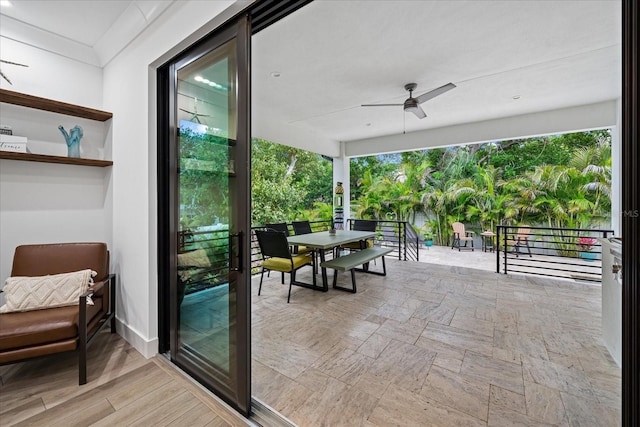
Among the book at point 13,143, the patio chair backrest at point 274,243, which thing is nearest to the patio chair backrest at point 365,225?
the patio chair backrest at point 274,243

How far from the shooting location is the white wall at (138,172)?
2109 millimetres

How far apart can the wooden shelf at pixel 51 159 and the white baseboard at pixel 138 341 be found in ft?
4.83

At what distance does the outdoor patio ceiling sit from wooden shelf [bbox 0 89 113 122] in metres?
1.61

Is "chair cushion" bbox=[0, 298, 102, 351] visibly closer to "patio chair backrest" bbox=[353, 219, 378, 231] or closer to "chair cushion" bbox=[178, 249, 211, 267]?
"chair cushion" bbox=[178, 249, 211, 267]

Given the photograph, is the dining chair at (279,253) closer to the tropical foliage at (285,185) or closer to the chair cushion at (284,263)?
the chair cushion at (284,263)

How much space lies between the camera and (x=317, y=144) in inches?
251

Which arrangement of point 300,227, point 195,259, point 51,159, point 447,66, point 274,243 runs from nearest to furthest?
1. point 195,259
2. point 51,159
3. point 447,66
4. point 274,243
5. point 300,227

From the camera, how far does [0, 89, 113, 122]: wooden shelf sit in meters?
2.17

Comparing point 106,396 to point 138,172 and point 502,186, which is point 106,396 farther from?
point 502,186

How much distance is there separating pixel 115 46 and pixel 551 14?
374 cm

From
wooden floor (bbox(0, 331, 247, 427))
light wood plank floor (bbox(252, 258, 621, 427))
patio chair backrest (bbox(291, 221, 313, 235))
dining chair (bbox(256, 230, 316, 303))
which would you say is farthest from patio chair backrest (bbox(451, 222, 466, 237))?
wooden floor (bbox(0, 331, 247, 427))

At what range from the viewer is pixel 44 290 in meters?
2.10

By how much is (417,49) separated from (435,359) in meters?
2.93
